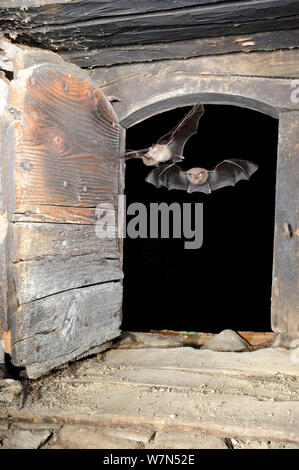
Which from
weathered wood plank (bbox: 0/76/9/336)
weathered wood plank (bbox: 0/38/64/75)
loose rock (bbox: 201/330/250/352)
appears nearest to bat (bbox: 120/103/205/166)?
weathered wood plank (bbox: 0/38/64/75)

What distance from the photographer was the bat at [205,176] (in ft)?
12.1

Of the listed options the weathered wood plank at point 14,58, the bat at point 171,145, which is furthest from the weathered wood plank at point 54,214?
the bat at point 171,145

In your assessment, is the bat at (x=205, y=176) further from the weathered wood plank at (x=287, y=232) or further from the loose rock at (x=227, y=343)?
the loose rock at (x=227, y=343)

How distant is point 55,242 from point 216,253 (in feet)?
18.0

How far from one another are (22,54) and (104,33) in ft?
1.83

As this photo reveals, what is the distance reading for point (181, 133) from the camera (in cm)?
337

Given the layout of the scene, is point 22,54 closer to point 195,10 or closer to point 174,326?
point 195,10

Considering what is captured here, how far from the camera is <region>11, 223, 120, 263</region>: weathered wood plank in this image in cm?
207

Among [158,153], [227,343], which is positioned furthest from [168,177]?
[227,343]

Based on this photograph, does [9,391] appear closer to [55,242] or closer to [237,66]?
[55,242]

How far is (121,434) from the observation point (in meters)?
1.71

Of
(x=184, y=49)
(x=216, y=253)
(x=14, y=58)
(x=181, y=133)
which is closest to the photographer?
(x=14, y=58)

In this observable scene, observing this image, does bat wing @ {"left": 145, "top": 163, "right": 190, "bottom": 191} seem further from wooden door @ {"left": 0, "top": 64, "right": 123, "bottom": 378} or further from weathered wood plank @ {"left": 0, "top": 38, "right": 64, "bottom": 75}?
weathered wood plank @ {"left": 0, "top": 38, "right": 64, "bottom": 75}
